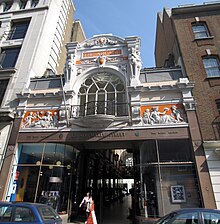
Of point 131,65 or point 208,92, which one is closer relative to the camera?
point 208,92

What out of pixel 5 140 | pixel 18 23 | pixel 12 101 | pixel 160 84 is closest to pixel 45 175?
pixel 5 140

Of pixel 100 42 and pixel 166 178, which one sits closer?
pixel 166 178

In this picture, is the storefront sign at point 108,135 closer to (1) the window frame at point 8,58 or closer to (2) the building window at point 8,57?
(1) the window frame at point 8,58

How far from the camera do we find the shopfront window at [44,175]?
1123 centimetres

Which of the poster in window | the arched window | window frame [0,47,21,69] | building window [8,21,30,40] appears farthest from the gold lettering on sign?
the poster in window

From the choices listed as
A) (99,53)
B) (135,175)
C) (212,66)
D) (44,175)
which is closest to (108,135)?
(135,175)

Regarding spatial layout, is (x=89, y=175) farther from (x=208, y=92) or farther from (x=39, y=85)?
(x=208, y=92)

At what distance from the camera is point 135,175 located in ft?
39.2

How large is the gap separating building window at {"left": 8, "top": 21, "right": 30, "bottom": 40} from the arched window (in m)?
10.1

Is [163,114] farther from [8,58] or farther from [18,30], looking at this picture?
[18,30]

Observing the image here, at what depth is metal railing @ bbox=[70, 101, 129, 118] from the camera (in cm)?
1242

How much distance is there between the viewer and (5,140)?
12.6m

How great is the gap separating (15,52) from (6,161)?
430 inches

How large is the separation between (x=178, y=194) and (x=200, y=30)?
43.2 ft
